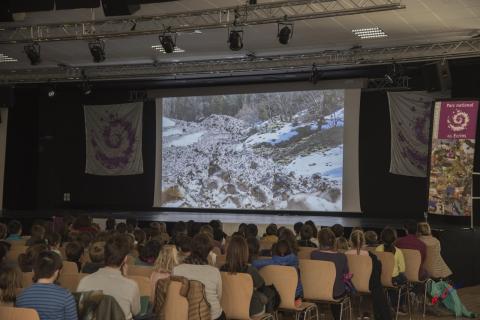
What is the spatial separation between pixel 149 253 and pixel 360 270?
209 centimetres

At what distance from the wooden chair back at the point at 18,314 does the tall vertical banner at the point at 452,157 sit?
7.81m

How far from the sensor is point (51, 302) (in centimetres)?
354

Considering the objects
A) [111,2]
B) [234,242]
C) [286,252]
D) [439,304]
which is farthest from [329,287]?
[111,2]

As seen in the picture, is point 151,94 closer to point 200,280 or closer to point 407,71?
point 407,71

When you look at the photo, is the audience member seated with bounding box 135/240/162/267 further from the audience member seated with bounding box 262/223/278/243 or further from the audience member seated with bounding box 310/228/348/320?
the audience member seated with bounding box 262/223/278/243

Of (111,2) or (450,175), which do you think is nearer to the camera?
(111,2)

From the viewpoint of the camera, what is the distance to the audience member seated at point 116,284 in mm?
4000

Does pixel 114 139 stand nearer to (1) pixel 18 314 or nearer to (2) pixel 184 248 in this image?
(2) pixel 184 248

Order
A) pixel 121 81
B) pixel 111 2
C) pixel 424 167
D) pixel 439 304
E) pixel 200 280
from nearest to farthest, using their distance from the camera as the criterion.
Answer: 1. pixel 200 280
2. pixel 439 304
3. pixel 111 2
4. pixel 424 167
5. pixel 121 81

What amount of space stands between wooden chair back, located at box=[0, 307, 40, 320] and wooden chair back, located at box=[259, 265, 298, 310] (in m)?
2.25

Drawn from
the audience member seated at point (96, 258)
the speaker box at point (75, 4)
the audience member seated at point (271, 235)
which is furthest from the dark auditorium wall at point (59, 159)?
the audience member seated at point (96, 258)

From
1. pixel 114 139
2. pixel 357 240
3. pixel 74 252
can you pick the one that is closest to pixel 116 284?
pixel 74 252

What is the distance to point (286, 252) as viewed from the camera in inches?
218

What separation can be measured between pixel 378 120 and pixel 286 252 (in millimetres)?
9588
